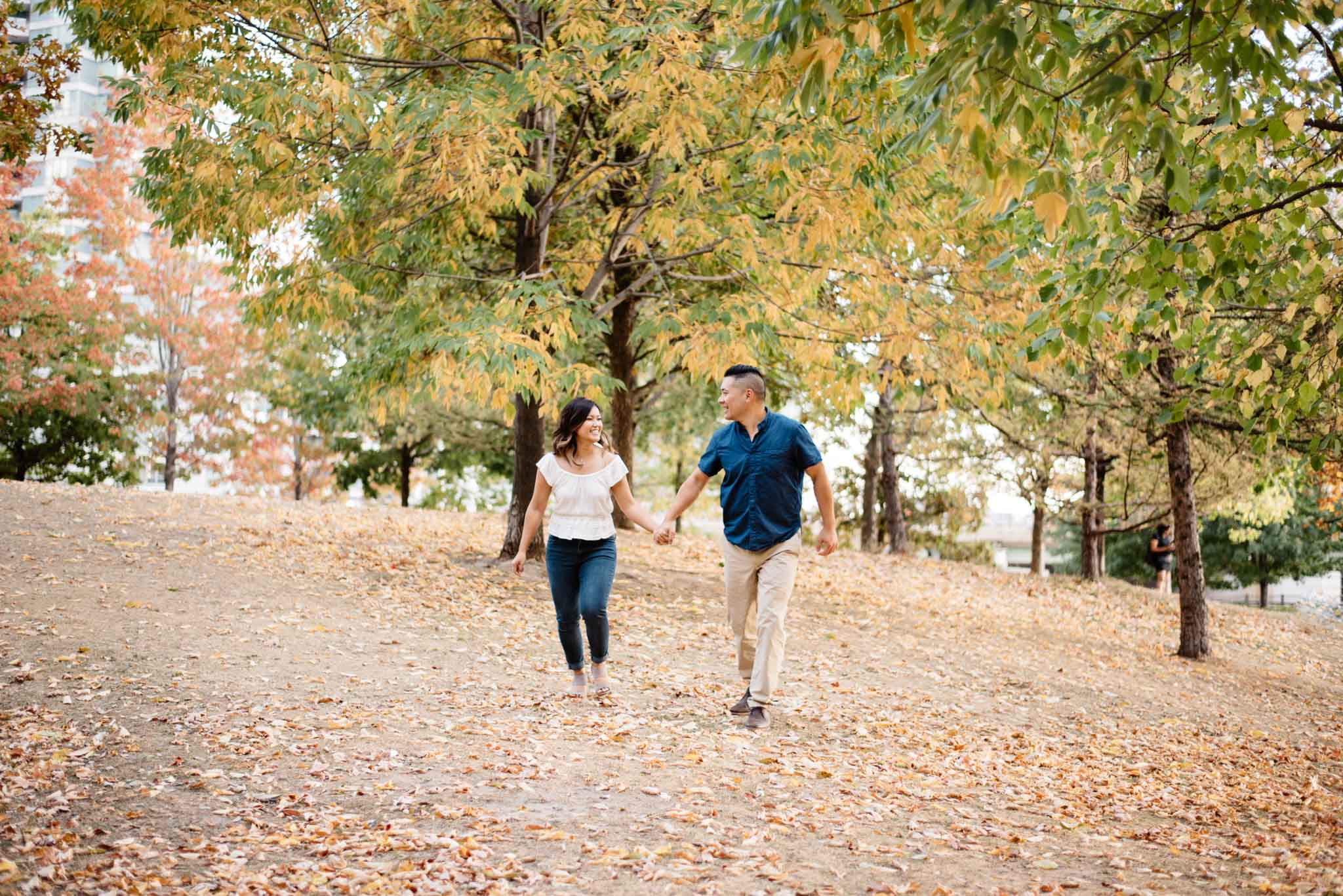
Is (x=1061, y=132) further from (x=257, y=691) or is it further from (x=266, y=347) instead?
(x=266, y=347)

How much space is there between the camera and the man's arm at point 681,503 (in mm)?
6535

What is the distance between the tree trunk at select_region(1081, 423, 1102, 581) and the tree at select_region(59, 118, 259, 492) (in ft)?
58.5

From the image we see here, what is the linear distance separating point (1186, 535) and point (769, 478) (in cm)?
838

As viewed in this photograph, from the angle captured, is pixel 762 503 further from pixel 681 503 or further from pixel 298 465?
pixel 298 465

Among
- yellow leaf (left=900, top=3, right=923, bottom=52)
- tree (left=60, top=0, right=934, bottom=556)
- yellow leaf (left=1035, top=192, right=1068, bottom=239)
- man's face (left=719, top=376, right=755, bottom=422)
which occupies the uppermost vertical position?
tree (left=60, top=0, right=934, bottom=556)

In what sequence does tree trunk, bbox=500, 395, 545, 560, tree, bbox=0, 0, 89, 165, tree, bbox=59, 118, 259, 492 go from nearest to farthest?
tree, bbox=0, 0, 89, 165, tree trunk, bbox=500, 395, 545, 560, tree, bbox=59, 118, 259, 492

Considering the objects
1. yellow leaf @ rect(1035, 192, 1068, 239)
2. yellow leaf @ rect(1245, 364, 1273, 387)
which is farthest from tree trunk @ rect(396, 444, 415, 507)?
yellow leaf @ rect(1035, 192, 1068, 239)

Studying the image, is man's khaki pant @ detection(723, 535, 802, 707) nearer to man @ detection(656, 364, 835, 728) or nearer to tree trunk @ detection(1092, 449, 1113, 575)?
man @ detection(656, 364, 835, 728)

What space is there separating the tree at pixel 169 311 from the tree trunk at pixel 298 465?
2080 millimetres

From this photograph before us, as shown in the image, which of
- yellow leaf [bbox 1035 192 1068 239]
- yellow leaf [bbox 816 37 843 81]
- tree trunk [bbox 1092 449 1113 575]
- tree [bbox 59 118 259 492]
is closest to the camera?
yellow leaf [bbox 1035 192 1068 239]

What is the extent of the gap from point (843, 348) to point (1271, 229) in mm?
5254

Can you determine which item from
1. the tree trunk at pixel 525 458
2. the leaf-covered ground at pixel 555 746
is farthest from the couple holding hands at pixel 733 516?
the tree trunk at pixel 525 458

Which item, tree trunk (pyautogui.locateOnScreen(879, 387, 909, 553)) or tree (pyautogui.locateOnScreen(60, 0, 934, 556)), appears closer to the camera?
tree (pyautogui.locateOnScreen(60, 0, 934, 556))

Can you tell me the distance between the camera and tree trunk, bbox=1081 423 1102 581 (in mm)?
18506
